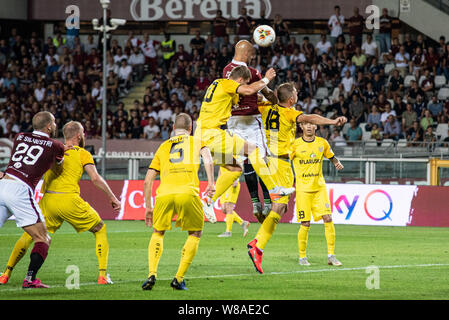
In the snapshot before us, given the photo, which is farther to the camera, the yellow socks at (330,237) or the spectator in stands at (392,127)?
the spectator in stands at (392,127)

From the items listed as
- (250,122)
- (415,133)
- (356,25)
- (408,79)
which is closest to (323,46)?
(356,25)

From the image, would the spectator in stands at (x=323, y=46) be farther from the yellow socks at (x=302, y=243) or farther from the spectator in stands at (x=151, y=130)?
the yellow socks at (x=302, y=243)

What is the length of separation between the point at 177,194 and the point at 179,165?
34 cm

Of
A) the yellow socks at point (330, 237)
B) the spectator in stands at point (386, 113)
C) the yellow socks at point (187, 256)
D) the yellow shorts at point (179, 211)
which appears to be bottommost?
the yellow socks at point (330, 237)

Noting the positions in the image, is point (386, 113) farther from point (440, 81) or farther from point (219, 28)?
point (219, 28)

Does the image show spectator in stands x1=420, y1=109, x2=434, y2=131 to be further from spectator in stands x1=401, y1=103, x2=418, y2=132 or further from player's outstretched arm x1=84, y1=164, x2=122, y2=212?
player's outstretched arm x1=84, y1=164, x2=122, y2=212

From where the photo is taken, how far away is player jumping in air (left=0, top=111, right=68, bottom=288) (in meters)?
9.30

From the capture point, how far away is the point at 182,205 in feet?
30.5

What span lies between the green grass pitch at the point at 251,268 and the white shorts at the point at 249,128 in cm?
191

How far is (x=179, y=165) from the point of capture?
30.7 feet

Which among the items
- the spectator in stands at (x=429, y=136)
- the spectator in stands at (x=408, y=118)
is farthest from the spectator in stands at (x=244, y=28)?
the spectator in stands at (x=429, y=136)

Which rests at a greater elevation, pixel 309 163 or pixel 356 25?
pixel 356 25

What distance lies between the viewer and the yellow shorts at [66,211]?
9.98 meters

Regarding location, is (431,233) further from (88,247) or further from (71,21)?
(71,21)
